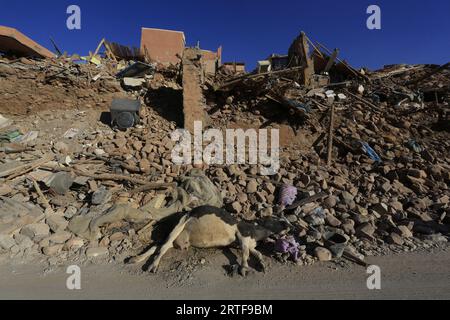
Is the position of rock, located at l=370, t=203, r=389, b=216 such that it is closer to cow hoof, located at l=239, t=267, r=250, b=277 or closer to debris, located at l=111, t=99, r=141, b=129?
cow hoof, located at l=239, t=267, r=250, b=277

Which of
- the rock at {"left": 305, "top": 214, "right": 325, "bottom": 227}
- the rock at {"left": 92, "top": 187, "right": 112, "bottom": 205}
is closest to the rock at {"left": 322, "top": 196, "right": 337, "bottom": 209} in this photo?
the rock at {"left": 305, "top": 214, "right": 325, "bottom": 227}

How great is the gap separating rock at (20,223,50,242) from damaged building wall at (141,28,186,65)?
9.02 meters

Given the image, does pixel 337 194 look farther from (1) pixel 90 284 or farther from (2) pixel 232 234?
(1) pixel 90 284

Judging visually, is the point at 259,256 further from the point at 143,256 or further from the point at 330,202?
the point at 330,202

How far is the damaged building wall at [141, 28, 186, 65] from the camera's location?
11.3 meters

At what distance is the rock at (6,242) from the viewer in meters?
3.56

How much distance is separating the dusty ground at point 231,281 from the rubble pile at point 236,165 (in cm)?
27

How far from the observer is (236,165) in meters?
5.75

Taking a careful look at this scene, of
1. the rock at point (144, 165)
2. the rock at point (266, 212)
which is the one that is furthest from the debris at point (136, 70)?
the rock at point (266, 212)

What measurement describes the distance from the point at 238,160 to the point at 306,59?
18.7ft

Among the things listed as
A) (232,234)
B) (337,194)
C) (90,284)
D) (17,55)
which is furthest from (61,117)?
(337,194)

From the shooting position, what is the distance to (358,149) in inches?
245

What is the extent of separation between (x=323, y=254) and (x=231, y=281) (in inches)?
51.2
